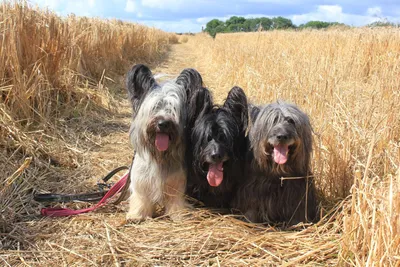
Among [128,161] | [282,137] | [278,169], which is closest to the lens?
[282,137]

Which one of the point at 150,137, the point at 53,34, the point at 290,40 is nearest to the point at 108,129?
the point at 53,34

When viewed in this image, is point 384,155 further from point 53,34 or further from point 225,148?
point 53,34

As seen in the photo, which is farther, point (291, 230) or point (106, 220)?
point (106, 220)

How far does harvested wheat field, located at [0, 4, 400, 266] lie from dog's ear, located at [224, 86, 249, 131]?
0.70 metres

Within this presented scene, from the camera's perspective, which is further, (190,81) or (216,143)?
(190,81)

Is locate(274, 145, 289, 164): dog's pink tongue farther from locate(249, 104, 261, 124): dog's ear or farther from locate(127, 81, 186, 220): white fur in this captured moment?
locate(127, 81, 186, 220): white fur

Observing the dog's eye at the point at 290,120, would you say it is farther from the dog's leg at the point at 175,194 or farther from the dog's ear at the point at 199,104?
the dog's leg at the point at 175,194

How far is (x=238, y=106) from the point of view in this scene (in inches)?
127

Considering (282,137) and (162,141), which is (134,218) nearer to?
(162,141)

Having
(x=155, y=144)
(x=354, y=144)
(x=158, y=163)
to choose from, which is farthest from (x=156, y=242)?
(x=354, y=144)

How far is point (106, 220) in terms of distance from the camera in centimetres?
332

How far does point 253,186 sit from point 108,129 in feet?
12.4

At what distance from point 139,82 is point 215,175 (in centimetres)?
107

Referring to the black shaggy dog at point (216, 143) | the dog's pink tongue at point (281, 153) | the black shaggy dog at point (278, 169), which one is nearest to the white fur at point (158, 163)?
the black shaggy dog at point (216, 143)
